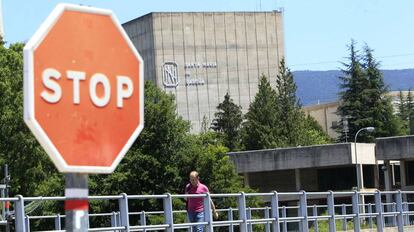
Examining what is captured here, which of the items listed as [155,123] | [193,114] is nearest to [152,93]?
[155,123]

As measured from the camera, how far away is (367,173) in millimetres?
89250

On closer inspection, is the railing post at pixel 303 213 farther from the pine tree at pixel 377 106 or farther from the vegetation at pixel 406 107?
the vegetation at pixel 406 107

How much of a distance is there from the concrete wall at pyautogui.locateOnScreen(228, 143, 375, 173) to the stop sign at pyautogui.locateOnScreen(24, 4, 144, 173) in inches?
3216

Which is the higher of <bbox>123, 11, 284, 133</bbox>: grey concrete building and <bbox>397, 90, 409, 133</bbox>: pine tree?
<bbox>123, 11, 284, 133</bbox>: grey concrete building

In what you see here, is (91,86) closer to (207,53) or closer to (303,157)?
(303,157)

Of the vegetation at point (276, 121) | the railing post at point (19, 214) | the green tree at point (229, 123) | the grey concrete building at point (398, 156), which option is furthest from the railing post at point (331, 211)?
the green tree at point (229, 123)

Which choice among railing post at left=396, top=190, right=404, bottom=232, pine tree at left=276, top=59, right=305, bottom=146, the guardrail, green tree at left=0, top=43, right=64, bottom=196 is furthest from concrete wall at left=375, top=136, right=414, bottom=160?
railing post at left=396, top=190, right=404, bottom=232

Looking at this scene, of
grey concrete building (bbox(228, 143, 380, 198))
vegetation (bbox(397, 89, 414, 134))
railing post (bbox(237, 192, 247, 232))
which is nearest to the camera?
railing post (bbox(237, 192, 247, 232))

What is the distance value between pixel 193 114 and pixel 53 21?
485ft

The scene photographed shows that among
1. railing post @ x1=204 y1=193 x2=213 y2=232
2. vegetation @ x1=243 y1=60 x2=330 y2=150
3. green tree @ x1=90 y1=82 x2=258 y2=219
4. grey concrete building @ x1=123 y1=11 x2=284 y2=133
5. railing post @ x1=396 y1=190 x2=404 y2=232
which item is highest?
grey concrete building @ x1=123 y1=11 x2=284 y2=133

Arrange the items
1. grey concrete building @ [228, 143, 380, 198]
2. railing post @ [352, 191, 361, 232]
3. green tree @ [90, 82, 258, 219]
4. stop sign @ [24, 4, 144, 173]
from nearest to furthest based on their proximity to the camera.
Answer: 1. stop sign @ [24, 4, 144, 173]
2. railing post @ [352, 191, 361, 232]
3. green tree @ [90, 82, 258, 219]
4. grey concrete building @ [228, 143, 380, 198]

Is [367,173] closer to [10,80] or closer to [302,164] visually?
[302,164]

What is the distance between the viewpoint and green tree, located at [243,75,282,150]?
111 metres

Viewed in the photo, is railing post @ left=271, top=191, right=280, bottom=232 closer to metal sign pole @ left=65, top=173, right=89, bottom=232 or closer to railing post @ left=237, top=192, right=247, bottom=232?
railing post @ left=237, top=192, right=247, bottom=232
